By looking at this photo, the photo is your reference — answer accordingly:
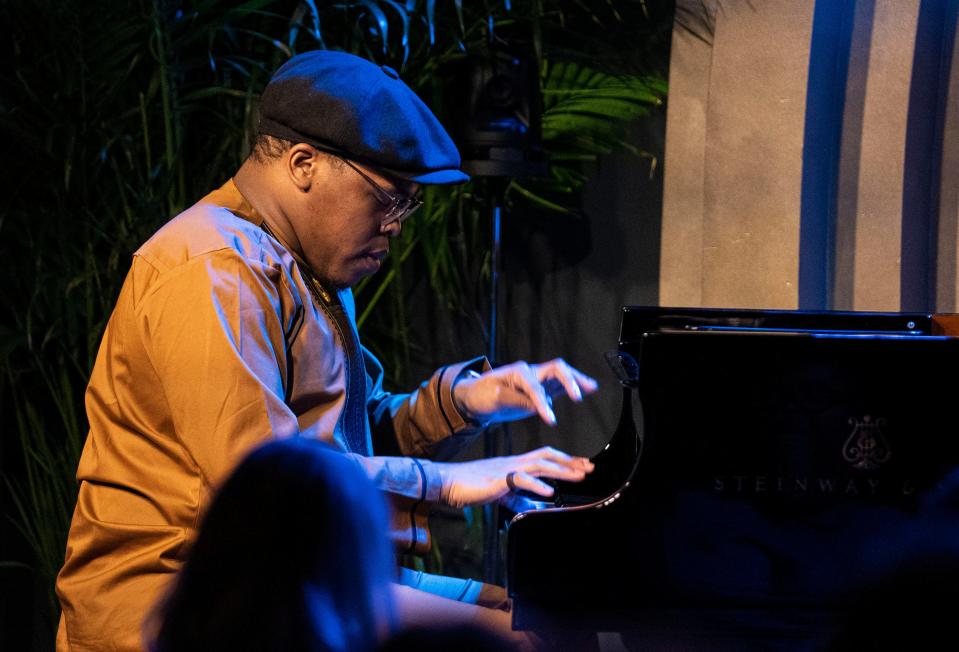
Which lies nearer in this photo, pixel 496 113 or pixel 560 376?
pixel 560 376

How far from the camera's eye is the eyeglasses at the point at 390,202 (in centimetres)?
178

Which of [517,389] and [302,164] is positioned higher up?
[302,164]

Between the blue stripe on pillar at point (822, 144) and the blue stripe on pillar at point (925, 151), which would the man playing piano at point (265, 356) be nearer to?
the blue stripe on pillar at point (822, 144)

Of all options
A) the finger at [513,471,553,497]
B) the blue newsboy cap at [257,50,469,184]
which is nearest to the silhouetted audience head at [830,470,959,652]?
the finger at [513,471,553,497]

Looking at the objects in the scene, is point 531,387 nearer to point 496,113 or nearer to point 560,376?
point 560,376

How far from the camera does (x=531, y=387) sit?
74.8 inches

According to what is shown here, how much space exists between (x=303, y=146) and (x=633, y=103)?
2400mm

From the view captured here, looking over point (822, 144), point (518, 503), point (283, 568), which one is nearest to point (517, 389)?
point (518, 503)

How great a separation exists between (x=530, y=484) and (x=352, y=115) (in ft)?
2.20

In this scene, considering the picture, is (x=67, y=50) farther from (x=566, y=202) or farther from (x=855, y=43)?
(x=855, y=43)

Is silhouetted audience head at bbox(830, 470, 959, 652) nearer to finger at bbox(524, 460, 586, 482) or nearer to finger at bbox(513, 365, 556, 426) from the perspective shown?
finger at bbox(524, 460, 586, 482)

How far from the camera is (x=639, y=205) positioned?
409 centimetres

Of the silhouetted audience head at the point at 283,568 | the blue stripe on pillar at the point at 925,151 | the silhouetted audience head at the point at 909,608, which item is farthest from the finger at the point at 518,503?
the blue stripe on pillar at the point at 925,151

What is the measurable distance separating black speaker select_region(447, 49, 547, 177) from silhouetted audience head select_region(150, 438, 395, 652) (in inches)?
96.2
